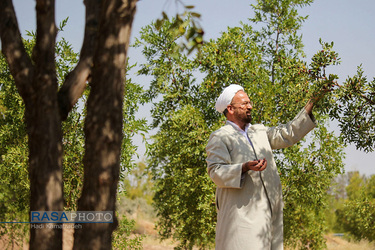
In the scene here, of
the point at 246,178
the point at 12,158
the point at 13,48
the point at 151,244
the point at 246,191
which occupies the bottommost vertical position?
the point at 151,244

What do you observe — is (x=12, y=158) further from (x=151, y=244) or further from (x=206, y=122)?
(x=151, y=244)

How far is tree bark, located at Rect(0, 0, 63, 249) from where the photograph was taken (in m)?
2.92

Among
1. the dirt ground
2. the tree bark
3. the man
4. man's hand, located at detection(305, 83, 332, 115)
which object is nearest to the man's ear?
the man

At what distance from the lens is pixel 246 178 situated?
186 inches

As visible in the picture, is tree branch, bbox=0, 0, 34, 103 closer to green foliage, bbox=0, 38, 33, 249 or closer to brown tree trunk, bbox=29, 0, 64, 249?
brown tree trunk, bbox=29, 0, 64, 249

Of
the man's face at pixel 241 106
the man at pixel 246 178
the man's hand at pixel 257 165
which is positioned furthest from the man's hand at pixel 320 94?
the man's hand at pixel 257 165

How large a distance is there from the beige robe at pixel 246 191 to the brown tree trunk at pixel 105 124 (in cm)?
185

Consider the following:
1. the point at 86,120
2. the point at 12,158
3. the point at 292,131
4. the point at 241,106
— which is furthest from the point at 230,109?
the point at 12,158

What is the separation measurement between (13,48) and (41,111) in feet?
1.63

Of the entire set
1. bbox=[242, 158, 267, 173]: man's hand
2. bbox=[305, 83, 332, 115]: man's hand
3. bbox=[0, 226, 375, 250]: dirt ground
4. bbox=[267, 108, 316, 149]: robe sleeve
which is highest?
bbox=[305, 83, 332, 115]: man's hand

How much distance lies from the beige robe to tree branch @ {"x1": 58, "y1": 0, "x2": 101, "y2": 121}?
1.75 meters

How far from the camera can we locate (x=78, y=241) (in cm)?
286

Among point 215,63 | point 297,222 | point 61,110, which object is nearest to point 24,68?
point 61,110

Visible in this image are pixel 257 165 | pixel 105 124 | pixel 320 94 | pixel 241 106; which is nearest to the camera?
pixel 105 124
